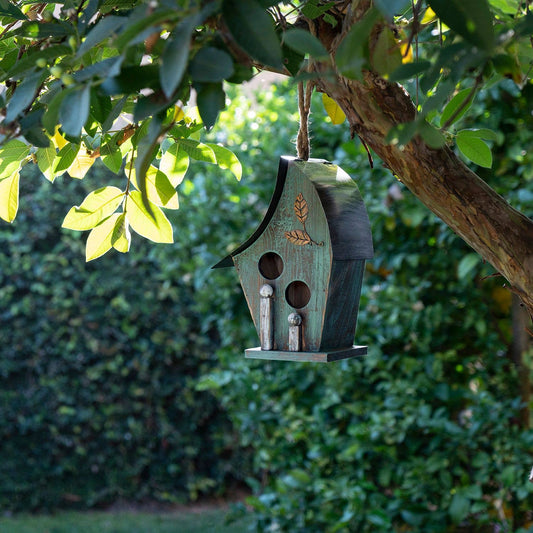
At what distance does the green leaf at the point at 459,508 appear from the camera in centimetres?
227

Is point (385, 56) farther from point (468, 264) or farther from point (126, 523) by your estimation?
point (126, 523)

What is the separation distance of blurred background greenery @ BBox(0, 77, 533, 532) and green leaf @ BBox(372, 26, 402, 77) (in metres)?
0.52

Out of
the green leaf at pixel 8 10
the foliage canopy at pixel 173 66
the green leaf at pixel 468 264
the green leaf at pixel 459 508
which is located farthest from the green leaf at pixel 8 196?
the green leaf at pixel 459 508

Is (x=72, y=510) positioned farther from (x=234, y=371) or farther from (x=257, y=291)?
(x=257, y=291)

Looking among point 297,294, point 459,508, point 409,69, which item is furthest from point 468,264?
point 409,69

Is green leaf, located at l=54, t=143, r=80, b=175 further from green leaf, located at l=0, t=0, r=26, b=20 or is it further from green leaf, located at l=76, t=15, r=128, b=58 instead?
green leaf, located at l=76, t=15, r=128, b=58

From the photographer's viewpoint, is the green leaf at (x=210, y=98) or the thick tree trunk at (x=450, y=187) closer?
the green leaf at (x=210, y=98)

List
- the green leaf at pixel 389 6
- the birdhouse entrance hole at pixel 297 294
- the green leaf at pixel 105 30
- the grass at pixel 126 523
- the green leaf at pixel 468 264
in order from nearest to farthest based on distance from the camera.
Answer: the green leaf at pixel 389 6
the green leaf at pixel 105 30
the birdhouse entrance hole at pixel 297 294
the green leaf at pixel 468 264
the grass at pixel 126 523

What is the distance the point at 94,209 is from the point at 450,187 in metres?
0.52

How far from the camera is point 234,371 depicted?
290 centimetres

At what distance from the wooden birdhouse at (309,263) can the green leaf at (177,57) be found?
712mm

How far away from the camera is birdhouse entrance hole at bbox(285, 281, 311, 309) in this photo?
4.28ft

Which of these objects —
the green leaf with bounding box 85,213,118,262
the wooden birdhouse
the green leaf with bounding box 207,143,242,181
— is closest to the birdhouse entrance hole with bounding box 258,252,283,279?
the wooden birdhouse

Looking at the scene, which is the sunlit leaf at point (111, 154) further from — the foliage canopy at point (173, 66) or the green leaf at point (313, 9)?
the green leaf at point (313, 9)
